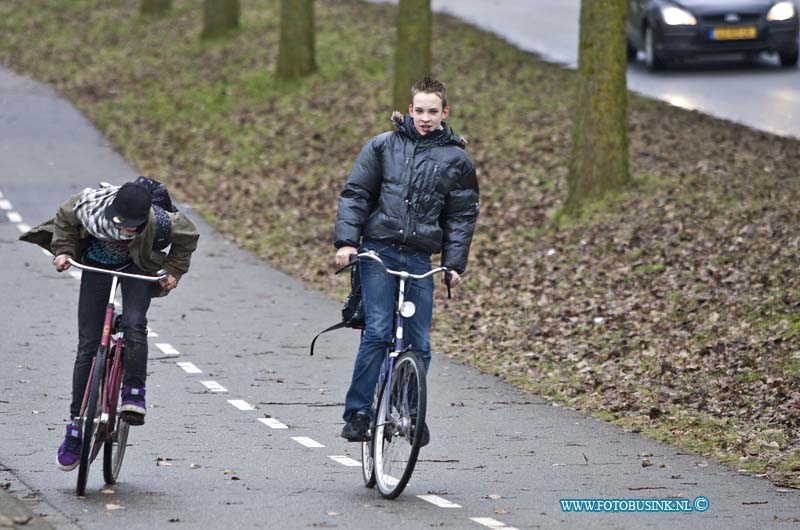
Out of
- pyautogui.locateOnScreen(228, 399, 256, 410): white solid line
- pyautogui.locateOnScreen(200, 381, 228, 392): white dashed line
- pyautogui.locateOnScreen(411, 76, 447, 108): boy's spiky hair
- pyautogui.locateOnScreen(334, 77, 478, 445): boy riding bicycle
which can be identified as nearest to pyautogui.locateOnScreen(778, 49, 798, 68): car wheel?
pyautogui.locateOnScreen(200, 381, 228, 392): white dashed line

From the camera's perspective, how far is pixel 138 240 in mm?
7758

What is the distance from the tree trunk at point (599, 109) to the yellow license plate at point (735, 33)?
9.12 metres

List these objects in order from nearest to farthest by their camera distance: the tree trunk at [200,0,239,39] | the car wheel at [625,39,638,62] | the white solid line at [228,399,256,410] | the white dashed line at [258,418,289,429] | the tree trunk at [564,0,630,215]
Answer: the white dashed line at [258,418,289,429] → the white solid line at [228,399,256,410] → the tree trunk at [564,0,630,215] → the car wheel at [625,39,638,62] → the tree trunk at [200,0,239,39]

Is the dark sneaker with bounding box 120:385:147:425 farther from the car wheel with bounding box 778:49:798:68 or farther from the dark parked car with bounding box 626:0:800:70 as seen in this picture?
the car wheel with bounding box 778:49:798:68

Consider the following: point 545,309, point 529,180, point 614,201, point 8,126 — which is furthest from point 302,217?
point 8,126

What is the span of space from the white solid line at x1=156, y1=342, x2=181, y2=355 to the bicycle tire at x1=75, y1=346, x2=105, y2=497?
16.1ft

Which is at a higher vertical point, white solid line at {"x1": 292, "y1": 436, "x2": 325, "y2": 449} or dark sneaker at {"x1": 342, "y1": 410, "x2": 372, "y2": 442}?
dark sneaker at {"x1": 342, "y1": 410, "x2": 372, "y2": 442}

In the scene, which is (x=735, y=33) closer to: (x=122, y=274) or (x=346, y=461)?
(x=346, y=461)

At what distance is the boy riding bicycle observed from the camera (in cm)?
786

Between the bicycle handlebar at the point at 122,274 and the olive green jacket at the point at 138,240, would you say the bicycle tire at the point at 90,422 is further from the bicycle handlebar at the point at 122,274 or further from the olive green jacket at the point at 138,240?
the olive green jacket at the point at 138,240

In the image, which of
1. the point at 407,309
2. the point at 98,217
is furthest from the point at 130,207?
the point at 407,309

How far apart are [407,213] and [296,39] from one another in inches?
772

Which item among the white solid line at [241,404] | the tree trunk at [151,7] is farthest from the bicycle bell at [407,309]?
the tree trunk at [151,7]

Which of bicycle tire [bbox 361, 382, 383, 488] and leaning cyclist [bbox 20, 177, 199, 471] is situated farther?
bicycle tire [bbox 361, 382, 383, 488]
